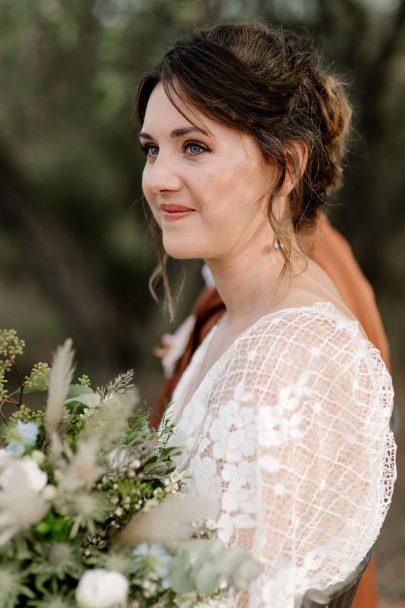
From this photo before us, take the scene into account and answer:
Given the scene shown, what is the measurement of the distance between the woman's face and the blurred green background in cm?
178

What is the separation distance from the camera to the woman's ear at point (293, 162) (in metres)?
2.20

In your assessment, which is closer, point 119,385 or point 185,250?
point 119,385

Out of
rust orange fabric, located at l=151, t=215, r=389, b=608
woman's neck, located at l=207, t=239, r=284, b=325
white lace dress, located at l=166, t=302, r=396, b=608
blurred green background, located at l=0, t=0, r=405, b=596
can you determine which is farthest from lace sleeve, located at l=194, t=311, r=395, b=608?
blurred green background, located at l=0, t=0, r=405, b=596

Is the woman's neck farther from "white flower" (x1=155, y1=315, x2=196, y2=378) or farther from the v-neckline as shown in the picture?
"white flower" (x1=155, y1=315, x2=196, y2=378)

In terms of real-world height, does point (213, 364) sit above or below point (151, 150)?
below

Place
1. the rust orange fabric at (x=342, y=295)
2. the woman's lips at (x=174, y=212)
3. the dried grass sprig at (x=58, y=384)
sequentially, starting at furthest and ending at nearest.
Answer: the rust orange fabric at (x=342, y=295), the woman's lips at (x=174, y=212), the dried grass sprig at (x=58, y=384)

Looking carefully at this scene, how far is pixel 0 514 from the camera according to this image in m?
1.33

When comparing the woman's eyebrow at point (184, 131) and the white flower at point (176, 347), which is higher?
the woman's eyebrow at point (184, 131)

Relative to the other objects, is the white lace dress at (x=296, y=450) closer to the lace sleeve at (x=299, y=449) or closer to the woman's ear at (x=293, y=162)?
the lace sleeve at (x=299, y=449)

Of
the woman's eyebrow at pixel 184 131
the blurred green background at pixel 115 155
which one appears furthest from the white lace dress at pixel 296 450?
the blurred green background at pixel 115 155

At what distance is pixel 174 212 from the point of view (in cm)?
218

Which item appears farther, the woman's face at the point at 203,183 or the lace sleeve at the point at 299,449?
the woman's face at the point at 203,183

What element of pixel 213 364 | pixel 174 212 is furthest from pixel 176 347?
pixel 174 212

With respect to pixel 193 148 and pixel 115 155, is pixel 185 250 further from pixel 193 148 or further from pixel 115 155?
pixel 115 155
